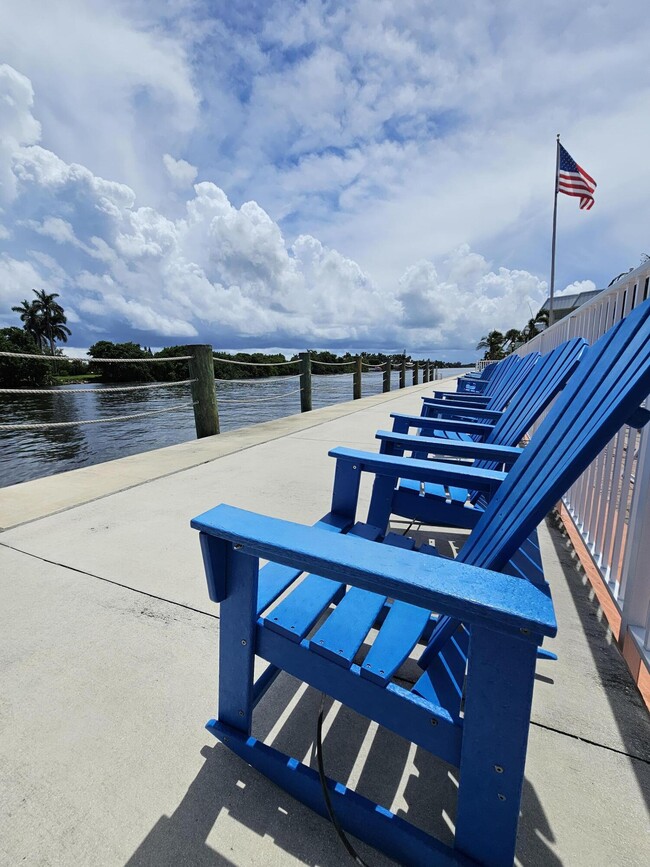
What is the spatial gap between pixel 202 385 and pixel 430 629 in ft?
12.2

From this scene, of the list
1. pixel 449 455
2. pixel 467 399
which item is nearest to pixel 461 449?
pixel 449 455

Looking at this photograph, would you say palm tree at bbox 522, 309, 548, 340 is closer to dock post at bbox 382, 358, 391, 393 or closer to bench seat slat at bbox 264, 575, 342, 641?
dock post at bbox 382, 358, 391, 393

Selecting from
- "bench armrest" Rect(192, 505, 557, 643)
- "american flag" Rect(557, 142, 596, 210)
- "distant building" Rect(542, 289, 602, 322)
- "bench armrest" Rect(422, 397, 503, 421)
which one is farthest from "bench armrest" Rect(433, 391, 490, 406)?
"distant building" Rect(542, 289, 602, 322)

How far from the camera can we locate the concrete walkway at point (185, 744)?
29.9 inches

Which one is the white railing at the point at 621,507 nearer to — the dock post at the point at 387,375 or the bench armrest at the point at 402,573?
the bench armrest at the point at 402,573

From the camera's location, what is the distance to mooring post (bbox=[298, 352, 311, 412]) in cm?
652

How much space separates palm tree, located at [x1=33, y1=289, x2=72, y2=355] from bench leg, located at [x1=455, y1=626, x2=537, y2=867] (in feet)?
239

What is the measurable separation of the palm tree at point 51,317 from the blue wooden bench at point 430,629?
72307 millimetres

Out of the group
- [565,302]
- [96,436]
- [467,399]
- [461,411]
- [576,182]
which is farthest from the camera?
[565,302]

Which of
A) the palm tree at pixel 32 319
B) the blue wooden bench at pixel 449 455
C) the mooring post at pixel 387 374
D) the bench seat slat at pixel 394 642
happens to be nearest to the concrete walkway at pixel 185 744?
the bench seat slat at pixel 394 642

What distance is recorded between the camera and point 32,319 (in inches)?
2272

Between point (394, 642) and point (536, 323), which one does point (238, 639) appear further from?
point (536, 323)

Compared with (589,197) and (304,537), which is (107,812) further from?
(589,197)

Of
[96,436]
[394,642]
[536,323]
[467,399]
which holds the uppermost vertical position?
[536,323]
